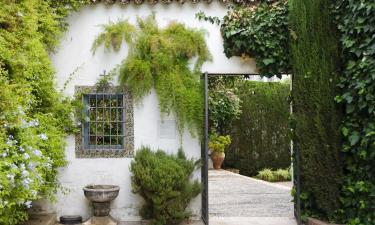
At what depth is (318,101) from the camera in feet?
21.7

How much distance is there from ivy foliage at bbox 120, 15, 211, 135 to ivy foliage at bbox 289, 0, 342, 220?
164 cm

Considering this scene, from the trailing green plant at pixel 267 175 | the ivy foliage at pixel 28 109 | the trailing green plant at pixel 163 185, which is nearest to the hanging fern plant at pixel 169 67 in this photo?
the trailing green plant at pixel 163 185

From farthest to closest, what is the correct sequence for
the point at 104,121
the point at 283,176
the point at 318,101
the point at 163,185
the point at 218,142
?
the point at 218,142
the point at 283,176
the point at 104,121
the point at 163,185
the point at 318,101

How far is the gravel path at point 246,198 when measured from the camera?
8195 mm

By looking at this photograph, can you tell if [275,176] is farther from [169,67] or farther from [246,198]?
[169,67]

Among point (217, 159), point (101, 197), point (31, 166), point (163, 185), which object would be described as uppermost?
point (31, 166)

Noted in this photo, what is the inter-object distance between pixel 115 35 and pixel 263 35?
2484 millimetres

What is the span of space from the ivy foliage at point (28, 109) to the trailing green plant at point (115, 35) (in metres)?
0.66

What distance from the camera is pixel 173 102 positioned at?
746 cm

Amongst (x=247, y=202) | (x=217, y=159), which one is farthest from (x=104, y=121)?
(x=217, y=159)

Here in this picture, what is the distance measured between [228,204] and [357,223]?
3.22m

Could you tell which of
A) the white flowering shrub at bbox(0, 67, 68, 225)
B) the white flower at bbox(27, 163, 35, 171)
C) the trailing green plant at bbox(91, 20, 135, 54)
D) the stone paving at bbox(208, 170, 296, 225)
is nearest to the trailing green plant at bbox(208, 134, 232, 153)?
the stone paving at bbox(208, 170, 296, 225)

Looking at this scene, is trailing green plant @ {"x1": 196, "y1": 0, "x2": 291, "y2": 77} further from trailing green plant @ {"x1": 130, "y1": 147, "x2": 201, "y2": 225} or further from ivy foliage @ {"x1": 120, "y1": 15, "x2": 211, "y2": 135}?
trailing green plant @ {"x1": 130, "y1": 147, "x2": 201, "y2": 225}

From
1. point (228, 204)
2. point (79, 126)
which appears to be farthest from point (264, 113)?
point (79, 126)
